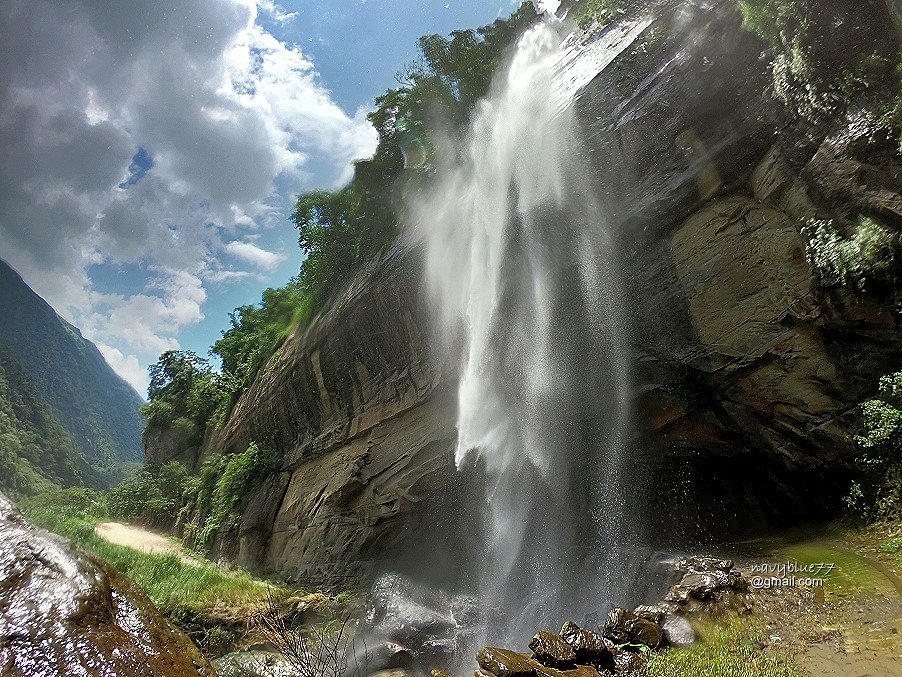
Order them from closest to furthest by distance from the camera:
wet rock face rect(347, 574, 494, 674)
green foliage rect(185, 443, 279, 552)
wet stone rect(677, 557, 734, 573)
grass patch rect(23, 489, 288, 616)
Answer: wet stone rect(677, 557, 734, 573) → wet rock face rect(347, 574, 494, 674) → grass patch rect(23, 489, 288, 616) → green foliage rect(185, 443, 279, 552)

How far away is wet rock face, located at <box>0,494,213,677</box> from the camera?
9.51ft

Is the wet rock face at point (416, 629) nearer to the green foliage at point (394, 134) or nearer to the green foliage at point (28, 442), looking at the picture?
the green foliage at point (394, 134)

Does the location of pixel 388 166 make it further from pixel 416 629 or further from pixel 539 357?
pixel 416 629

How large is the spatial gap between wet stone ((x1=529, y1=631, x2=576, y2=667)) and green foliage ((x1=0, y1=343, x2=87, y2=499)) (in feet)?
146

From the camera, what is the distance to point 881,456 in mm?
8031

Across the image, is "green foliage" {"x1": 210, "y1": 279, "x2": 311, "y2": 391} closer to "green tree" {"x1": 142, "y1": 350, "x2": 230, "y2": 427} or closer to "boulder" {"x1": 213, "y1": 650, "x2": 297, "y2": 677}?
"green tree" {"x1": 142, "y1": 350, "x2": 230, "y2": 427}

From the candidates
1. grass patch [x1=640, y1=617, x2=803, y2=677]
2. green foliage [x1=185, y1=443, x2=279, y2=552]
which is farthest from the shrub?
grass patch [x1=640, y1=617, x2=803, y2=677]

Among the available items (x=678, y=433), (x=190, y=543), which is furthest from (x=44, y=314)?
(x=678, y=433)

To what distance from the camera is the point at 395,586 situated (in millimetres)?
12781

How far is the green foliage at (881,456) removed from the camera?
25.4 feet

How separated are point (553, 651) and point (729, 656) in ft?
7.01

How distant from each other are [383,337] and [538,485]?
6683 mm

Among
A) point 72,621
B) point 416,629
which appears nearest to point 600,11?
point 416,629

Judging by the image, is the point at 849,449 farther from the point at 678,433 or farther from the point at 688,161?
the point at 688,161
